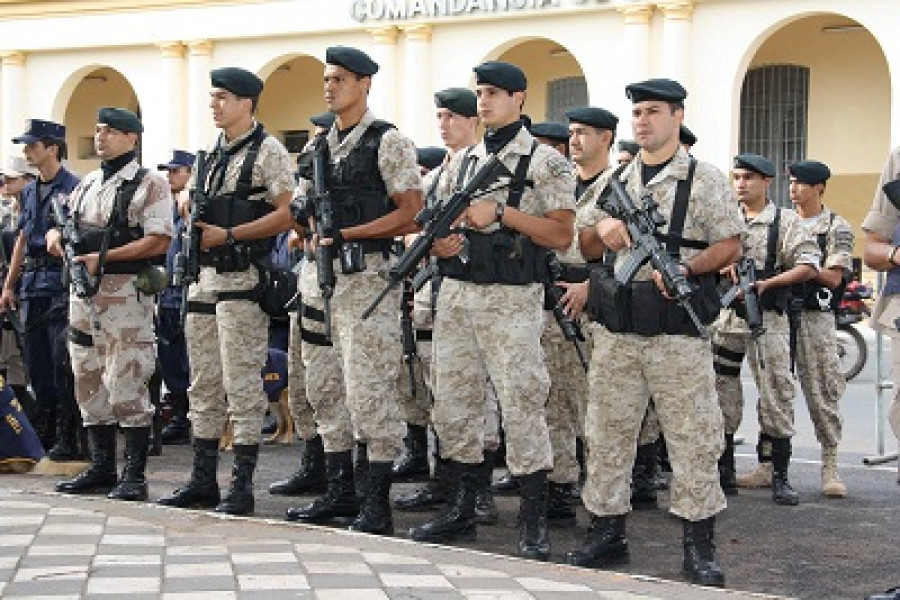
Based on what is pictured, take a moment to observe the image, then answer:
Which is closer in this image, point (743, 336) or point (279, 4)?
point (743, 336)

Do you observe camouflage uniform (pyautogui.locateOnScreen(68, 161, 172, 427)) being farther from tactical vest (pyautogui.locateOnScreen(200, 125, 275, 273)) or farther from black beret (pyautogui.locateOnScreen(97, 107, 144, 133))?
tactical vest (pyautogui.locateOnScreen(200, 125, 275, 273))

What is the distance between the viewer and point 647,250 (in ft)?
19.3

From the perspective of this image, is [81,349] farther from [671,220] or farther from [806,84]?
[806,84]

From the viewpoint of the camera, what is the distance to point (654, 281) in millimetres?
6023

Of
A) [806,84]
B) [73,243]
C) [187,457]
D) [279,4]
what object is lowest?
[187,457]

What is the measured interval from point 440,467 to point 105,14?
24.0 meters

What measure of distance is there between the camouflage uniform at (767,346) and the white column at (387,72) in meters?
18.7

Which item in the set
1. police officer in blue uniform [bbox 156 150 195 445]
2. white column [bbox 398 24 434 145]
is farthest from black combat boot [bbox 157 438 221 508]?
white column [bbox 398 24 434 145]

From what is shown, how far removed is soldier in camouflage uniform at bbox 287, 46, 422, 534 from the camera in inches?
272

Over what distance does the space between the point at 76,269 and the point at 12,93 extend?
79.5 feet

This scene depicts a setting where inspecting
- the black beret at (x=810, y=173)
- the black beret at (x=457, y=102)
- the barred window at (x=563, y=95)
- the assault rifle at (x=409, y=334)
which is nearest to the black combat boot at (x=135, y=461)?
the assault rifle at (x=409, y=334)

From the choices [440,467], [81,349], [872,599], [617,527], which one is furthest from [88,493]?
[872,599]

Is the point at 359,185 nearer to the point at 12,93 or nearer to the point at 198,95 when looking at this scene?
the point at 198,95

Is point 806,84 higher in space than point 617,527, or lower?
higher
